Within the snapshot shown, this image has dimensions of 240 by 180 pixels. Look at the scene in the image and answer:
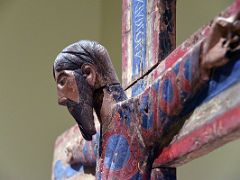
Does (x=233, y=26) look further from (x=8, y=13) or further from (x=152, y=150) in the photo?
(x=8, y=13)

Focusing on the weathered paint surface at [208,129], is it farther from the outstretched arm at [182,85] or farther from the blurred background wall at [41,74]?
the blurred background wall at [41,74]

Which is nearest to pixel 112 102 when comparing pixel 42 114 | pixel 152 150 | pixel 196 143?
pixel 152 150

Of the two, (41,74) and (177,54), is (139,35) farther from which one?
(41,74)

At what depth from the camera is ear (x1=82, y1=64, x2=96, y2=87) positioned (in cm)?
123

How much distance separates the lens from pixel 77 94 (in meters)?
1.22

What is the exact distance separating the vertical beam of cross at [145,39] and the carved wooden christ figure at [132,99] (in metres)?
0.06

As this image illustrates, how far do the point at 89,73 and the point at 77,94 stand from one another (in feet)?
0.15

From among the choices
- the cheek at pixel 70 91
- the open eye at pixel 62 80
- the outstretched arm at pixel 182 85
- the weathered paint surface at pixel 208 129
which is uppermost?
the open eye at pixel 62 80

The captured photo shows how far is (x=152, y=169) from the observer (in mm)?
1157

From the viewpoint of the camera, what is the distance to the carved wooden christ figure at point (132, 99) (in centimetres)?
98

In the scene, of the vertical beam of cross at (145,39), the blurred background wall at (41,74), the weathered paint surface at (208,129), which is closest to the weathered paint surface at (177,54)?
the vertical beam of cross at (145,39)

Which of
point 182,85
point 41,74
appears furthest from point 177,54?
point 41,74

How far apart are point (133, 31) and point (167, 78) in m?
0.40

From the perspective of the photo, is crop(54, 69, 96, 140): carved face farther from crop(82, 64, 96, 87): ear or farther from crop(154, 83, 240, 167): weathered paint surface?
crop(154, 83, 240, 167): weathered paint surface
